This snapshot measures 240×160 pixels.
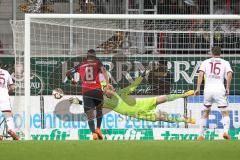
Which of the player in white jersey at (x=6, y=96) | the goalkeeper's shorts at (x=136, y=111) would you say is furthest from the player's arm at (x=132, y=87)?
the player in white jersey at (x=6, y=96)

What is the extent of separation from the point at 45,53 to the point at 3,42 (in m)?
2.50

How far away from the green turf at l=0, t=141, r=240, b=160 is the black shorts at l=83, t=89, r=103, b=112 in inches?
162

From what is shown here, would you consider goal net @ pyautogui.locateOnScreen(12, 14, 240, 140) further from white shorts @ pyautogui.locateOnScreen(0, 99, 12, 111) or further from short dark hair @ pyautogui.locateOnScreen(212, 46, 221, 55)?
short dark hair @ pyautogui.locateOnScreen(212, 46, 221, 55)

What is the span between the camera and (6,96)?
58.7 ft

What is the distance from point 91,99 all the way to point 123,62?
51.9 inches

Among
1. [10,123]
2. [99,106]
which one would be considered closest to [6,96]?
[10,123]

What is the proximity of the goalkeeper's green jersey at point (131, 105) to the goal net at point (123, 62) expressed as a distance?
0.37 feet

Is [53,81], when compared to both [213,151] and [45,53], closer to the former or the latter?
[45,53]

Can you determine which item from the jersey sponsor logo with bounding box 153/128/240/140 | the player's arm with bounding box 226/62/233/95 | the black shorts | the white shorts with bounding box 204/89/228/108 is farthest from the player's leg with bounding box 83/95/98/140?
the player's arm with bounding box 226/62/233/95

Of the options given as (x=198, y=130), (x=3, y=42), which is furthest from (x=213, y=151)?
(x=3, y=42)

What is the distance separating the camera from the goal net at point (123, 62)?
18141 mm

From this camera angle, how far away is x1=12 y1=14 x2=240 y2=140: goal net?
18141 mm

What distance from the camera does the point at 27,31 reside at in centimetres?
1720

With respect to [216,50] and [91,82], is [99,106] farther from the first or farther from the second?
[216,50]
